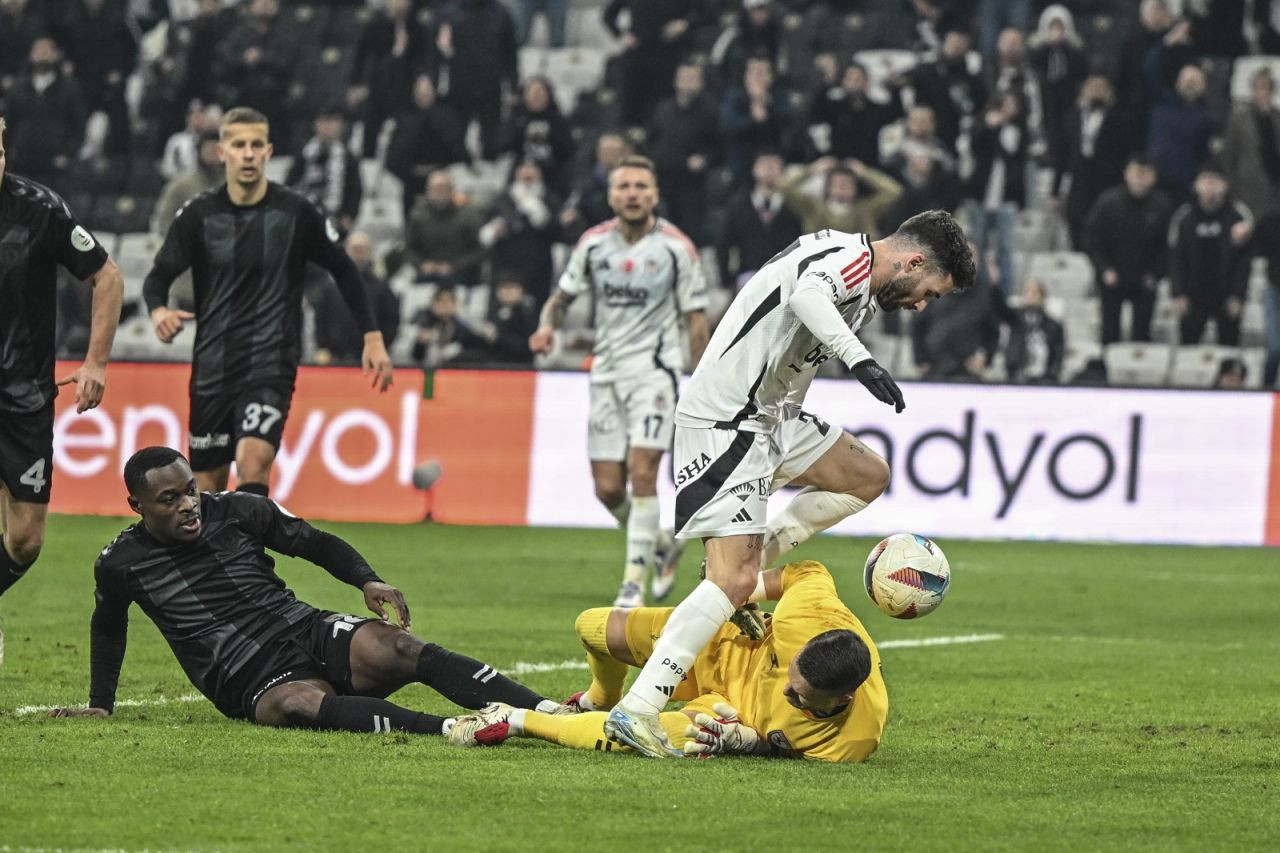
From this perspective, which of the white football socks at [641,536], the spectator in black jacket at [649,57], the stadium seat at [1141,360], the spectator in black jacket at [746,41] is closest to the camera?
the white football socks at [641,536]

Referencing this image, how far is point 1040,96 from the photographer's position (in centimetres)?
2039

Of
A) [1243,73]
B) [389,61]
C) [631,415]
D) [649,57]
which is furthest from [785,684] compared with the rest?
[1243,73]

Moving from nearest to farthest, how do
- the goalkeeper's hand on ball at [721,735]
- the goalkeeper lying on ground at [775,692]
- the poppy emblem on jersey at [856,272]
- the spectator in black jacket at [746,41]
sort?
the goalkeeper lying on ground at [775,692] → the goalkeeper's hand on ball at [721,735] → the poppy emblem on jersey at [856,272] → the spectator in black jacket at [746,41]

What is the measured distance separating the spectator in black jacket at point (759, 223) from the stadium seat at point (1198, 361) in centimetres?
378

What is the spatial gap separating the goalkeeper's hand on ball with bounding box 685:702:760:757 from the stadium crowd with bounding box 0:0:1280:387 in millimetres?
10508

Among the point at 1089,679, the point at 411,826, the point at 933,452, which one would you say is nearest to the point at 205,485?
the point at 1089,679

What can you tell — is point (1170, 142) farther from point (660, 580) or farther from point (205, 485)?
point (205, 485)

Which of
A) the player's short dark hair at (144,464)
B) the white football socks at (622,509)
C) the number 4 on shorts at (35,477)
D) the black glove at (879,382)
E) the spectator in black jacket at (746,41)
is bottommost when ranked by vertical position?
the white football socks at (622,509)

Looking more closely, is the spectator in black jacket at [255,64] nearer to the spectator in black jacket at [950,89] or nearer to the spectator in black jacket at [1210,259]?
the spectator in black jacket at [950,89]

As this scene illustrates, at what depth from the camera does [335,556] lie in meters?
7.18

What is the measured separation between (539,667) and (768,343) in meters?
2.69

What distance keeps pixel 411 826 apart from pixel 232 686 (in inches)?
80.4

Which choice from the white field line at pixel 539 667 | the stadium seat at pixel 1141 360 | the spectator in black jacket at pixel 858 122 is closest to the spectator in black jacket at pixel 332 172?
the spectator in black jacket at pixel 858 122

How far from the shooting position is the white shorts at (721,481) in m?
6.92
